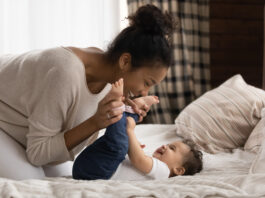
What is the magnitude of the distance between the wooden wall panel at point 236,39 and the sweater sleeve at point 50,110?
7.96ft

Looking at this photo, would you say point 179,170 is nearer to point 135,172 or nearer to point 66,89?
point 135,172

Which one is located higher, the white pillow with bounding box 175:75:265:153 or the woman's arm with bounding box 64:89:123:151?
the woman's arm with bounding box 64:89:123:151

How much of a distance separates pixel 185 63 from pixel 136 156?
83.4 inches

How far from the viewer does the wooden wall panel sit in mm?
3600

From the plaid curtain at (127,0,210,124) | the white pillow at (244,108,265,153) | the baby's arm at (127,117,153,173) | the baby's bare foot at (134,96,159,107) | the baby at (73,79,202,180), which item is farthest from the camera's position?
the plaid curtain at (127,0,210,124)

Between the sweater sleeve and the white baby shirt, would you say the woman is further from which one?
the white baby shirt

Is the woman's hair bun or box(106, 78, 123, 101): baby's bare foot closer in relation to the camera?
box(106, 78, 123, 101): baby's bare foot

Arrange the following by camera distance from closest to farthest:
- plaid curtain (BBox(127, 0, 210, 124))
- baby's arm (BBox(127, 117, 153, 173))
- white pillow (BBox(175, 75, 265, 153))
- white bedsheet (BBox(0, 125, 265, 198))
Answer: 1. white bedsheet (BBox(0, 125, 265, 198))
2. baby's arm (BBox(127, 117, 153, 173))
3. white pillow (BBox(175, 75, 265, 153))
4. plaid curtain (BBox(127, 0, 210, 124))

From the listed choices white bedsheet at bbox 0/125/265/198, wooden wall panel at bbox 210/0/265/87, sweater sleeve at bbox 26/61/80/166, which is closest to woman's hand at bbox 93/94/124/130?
sweater sleeve at bbox 26/61/80/166

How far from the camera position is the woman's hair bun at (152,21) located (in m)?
1.48

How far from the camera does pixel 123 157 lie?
4.81ft

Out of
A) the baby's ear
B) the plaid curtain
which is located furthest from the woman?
the plaid curtain

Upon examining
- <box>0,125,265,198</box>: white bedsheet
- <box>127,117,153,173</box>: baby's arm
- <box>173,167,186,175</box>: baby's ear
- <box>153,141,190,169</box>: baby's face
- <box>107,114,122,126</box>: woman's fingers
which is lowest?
<box>173,167,186,175</box>: baby's ear

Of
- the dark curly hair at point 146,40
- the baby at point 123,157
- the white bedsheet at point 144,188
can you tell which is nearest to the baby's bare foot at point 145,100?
the baby at point 123,157
